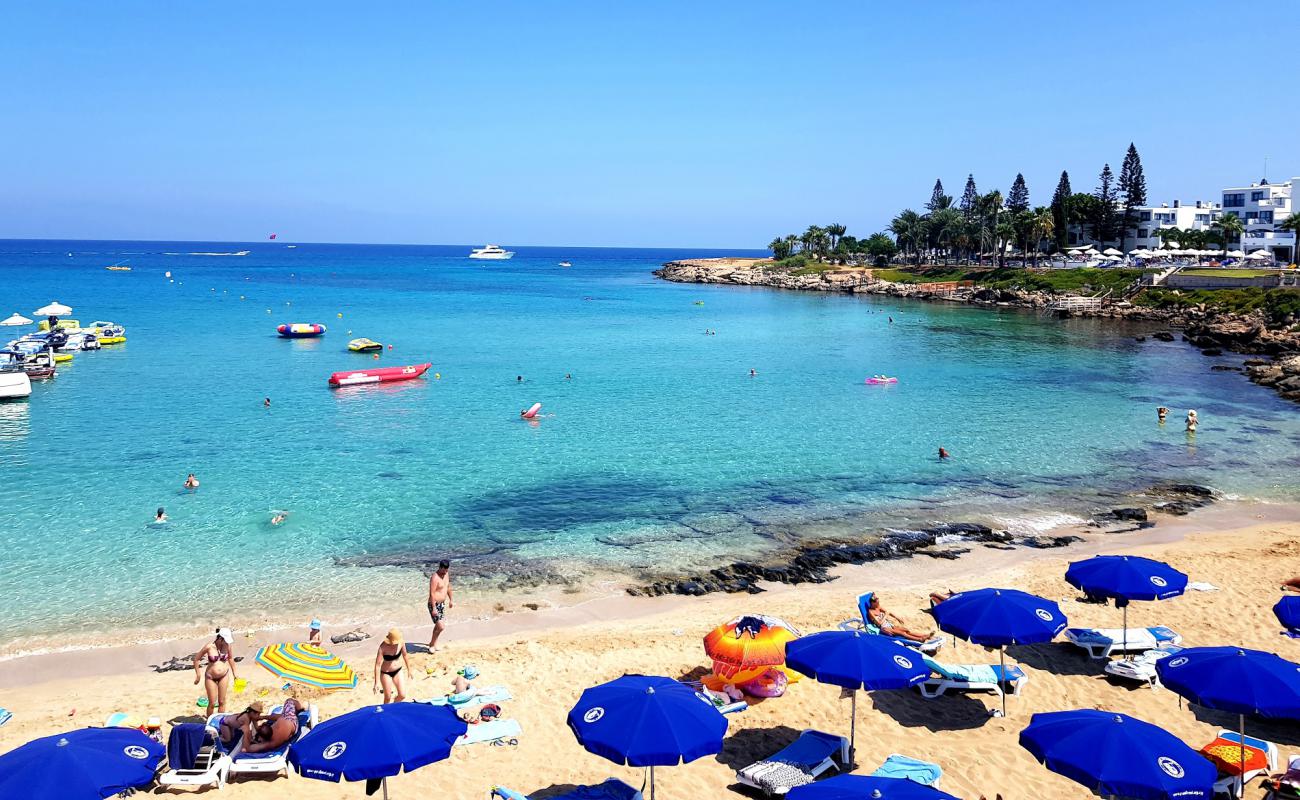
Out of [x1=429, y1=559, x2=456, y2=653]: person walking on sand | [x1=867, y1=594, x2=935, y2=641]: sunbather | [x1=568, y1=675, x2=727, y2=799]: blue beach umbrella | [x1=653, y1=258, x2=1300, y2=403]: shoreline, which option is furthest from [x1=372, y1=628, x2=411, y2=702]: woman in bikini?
[x1=653, y1=258, x2=1300, y2=403]: shoreline

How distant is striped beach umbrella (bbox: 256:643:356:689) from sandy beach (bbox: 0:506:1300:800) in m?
0.46

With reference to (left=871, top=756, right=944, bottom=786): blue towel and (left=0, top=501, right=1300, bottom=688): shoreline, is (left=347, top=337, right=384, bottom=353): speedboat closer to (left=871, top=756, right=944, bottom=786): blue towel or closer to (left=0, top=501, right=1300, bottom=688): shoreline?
(left=0, top=501, right=1300, bottom=688): shoreline

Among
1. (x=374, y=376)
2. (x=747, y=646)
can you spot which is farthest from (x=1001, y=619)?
(x=374, y=376)

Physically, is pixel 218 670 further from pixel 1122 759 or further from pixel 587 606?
pixel 1122 759

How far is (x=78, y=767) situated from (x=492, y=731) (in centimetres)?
558

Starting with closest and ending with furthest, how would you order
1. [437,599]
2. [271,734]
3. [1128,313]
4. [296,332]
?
[271,734], [437,599], [296,332], [1128,313]

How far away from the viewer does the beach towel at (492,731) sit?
1291 cm

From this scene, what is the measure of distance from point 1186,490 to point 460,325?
64099 millimetres

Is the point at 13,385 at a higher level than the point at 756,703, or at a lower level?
higher

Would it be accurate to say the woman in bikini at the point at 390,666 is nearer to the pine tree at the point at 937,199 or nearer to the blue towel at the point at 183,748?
the blue towel at the point at 183,748

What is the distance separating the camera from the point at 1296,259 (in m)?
87.5

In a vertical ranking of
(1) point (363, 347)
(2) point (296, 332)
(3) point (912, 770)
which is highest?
(2) point (296, 332)

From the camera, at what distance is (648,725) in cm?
976

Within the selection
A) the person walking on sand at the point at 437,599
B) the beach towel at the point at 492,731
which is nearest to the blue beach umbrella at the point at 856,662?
the beach towel at the point at 492,731
